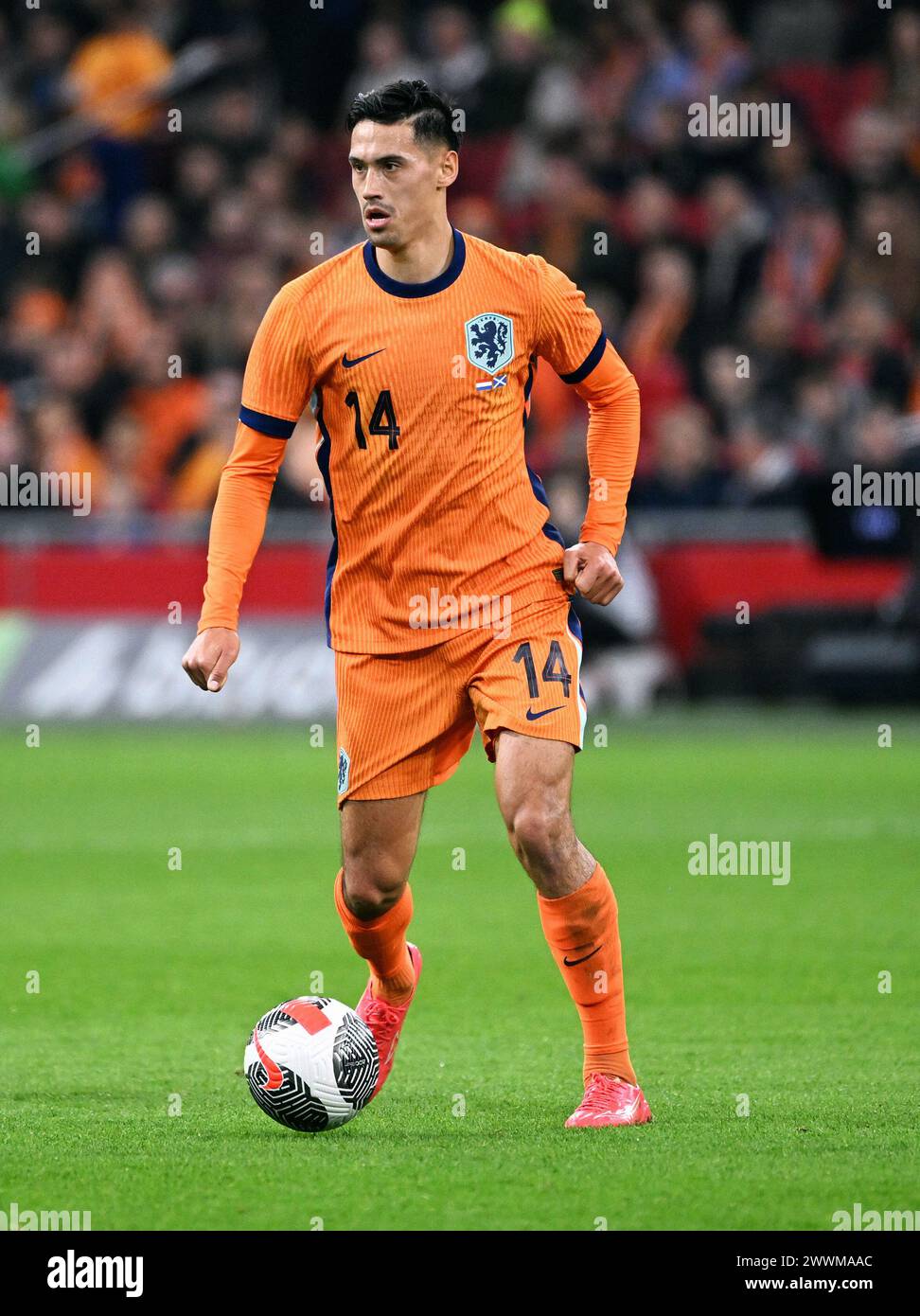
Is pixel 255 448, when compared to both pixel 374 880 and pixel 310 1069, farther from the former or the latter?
pixel 310 1069

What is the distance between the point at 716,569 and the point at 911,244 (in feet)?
11.1

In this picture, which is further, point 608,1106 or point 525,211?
point 525,211

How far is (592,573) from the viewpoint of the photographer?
5.79 meters

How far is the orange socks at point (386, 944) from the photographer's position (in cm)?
599

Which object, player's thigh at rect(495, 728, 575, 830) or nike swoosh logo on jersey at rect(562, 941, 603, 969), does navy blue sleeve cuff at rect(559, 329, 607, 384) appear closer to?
player's thigh at rect(495, 728, 575, 830)

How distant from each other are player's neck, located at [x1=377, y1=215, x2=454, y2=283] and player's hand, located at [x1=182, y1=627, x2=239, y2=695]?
101cm

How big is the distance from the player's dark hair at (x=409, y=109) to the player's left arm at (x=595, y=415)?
1.42ft
